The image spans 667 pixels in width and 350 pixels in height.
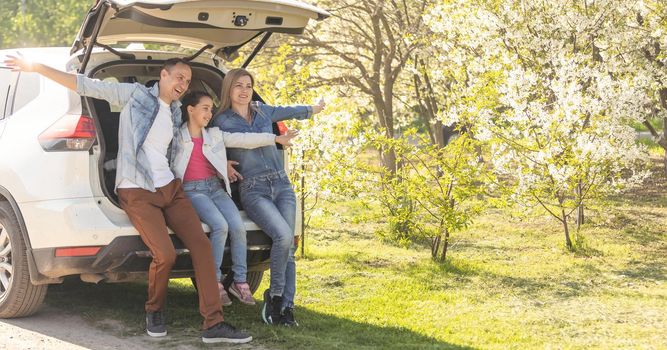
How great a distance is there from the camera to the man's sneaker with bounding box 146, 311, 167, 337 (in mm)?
5988

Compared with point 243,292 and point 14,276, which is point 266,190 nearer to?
point 243,292

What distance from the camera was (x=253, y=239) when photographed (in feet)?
20.9

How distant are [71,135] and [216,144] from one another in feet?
3.17

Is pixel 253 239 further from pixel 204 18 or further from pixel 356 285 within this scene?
pixel 356 285

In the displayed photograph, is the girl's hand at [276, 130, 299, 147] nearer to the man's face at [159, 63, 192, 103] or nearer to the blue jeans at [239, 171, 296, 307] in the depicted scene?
the blue jeans at [239, 171, 296, 307]

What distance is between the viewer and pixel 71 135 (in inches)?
229

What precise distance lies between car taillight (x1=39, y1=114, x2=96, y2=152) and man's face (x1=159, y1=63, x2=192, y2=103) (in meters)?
0.52

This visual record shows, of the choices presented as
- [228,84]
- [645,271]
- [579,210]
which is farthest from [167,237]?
[579,210]

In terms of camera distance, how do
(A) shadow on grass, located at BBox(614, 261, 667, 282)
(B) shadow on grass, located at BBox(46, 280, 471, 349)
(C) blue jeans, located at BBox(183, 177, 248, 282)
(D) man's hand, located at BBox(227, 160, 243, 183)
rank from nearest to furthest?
(B) shadow on grass, located at BBox(46, 280, 471, 349)
(C) blue jeans, located at BBox(183, 177, 248, 282)
(D) man's hand, located at BBox(227, 160, 243, 183)
(A) shadow on grass, located at BBox(614, 261, 667, 282)

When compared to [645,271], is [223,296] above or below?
above

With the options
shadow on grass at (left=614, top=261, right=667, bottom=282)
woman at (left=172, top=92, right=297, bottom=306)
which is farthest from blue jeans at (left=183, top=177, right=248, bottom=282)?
shadow on grass at (left=614, top=261, right=667, bottom=282)

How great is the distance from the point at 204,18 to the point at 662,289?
186 inches

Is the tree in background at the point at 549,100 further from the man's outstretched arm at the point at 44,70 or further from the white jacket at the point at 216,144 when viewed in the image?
the man's outstretched arm at the point at 44,70

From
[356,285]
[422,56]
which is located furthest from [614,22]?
[356,285]
